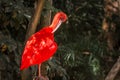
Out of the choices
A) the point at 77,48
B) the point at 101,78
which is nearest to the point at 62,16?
the point at 77,48

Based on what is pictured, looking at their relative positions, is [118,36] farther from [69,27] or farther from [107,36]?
[69,27]

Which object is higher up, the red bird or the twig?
the red bird

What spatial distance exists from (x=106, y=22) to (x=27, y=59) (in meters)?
1.80

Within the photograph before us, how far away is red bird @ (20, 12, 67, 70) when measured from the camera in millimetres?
1104

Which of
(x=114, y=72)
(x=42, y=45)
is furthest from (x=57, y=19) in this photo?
(x=114, y=72)

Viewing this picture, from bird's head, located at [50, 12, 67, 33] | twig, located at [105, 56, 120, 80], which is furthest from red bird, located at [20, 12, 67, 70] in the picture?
twig, located at [105, 56, 120, 80]

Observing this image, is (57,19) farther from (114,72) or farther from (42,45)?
(114,72)

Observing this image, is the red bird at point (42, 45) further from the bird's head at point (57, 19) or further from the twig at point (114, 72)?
the twig at point (114, 72)

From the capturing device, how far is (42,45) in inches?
45.1

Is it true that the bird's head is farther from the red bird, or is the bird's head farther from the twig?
the twig

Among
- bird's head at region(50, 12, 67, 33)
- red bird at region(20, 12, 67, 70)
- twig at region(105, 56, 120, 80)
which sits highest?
bird's head at region(50, 12, 67, 33)

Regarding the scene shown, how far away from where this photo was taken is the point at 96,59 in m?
2.44

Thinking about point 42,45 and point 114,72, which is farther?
point 114,72

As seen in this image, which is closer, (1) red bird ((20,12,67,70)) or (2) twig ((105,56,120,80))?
(1) red bird ((20,12,67,70))
